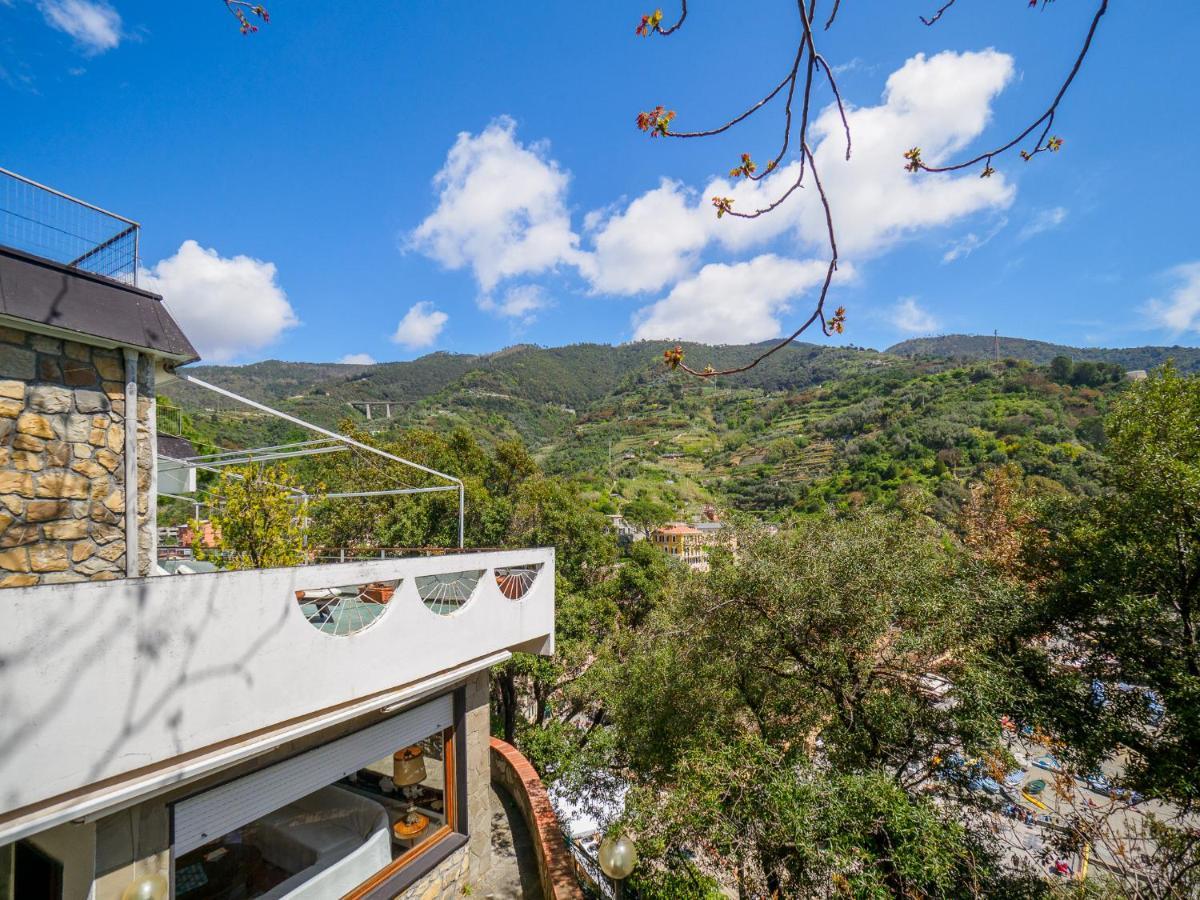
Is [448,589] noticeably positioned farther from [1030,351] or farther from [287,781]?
[1030,351]

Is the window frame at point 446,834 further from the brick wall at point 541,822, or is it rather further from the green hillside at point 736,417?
the green hillside at point 736,417

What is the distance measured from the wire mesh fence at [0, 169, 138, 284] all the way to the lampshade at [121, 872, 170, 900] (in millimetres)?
4266

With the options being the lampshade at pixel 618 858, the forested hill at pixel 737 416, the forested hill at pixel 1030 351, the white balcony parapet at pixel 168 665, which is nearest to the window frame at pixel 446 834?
the white balcony parapet at pixel 168 665

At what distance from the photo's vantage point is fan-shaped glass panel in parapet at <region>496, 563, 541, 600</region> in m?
5.52

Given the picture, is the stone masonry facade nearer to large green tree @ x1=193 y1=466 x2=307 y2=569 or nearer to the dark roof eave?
the dark roof eave

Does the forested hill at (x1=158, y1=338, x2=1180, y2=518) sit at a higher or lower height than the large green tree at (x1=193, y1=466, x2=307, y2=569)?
higher

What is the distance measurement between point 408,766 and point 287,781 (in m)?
1.73

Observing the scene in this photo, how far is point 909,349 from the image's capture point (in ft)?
505

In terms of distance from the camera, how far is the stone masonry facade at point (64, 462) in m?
3.49

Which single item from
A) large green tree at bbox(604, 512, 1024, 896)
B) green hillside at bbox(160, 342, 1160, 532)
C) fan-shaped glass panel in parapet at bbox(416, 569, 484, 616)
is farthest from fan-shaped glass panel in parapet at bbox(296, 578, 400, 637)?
green hillside at bbox(160, 342, 1160, 532)

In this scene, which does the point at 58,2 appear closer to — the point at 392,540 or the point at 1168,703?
the point at 1168,703

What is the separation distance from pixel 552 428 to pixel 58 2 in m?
99.6

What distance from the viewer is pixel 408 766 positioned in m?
5.42

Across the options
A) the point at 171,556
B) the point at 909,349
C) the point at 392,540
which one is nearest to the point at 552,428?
the point at 392,540
